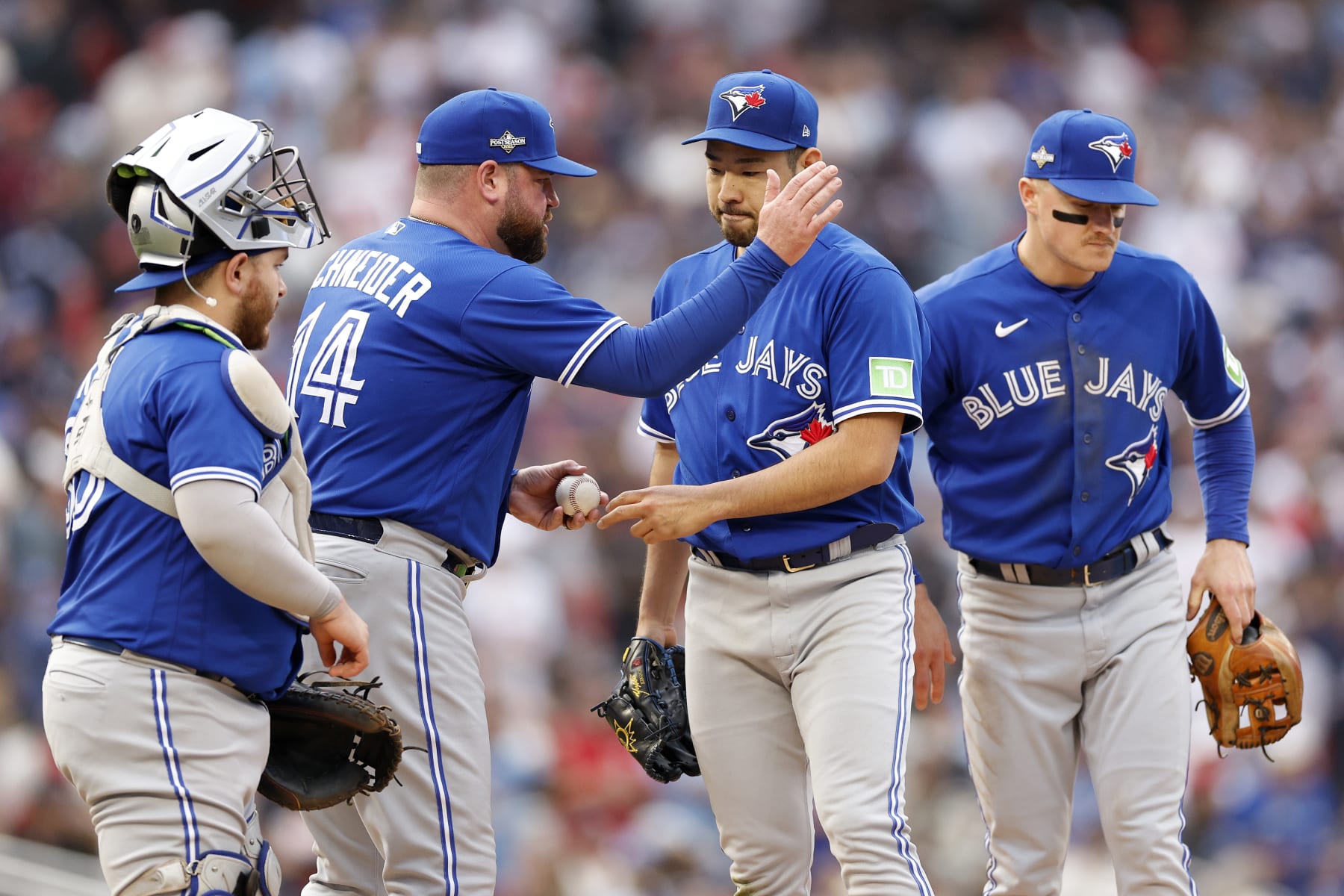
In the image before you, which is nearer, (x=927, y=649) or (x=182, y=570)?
(x=182, y=570)

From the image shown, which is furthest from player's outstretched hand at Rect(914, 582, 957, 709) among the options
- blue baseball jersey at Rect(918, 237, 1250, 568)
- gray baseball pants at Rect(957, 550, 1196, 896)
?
blue baseball jersey at Rect(918, 237, 1250, 568)

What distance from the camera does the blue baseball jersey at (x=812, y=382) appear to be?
415 centimetres

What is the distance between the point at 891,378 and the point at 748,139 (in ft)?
2.43

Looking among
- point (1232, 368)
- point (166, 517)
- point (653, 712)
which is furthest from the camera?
point (1232, 368)

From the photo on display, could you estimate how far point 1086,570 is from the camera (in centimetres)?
463

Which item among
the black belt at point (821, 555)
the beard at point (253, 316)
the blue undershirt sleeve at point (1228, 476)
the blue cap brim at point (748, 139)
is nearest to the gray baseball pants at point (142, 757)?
the beard at point (253, 316)

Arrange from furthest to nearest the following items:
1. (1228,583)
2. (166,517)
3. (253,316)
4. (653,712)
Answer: (1228,583) → (653,712) → (253,316) → (166,517)

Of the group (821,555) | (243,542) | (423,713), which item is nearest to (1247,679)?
(821,555)

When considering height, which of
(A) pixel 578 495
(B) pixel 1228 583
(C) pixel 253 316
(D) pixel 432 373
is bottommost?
(B) pixel 1228 583

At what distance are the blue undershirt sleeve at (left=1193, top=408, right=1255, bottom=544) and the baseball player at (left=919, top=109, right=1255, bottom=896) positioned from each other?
4.7 inches

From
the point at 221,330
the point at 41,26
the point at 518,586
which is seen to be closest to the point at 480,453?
the point at 221,330

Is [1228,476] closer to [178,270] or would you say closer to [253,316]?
[253,316]

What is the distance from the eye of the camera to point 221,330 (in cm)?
345

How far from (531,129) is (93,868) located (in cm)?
480
